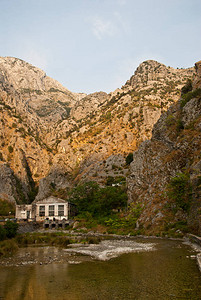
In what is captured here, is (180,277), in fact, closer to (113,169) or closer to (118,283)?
(118,283)

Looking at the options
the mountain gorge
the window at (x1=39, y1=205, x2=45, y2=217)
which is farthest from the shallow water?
the window at (x1=39, y1=205, x2=45, y2=217)

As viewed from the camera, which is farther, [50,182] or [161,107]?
[161,107]

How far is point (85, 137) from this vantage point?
120625 mm

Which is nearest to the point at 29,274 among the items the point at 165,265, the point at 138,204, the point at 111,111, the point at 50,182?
the point at 165,265

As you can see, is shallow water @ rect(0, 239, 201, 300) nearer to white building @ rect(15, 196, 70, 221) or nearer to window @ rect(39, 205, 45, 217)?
white building @ rect(15, 196, 70, 221)

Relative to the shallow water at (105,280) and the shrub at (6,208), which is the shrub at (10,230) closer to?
the shallow water at (105,280)

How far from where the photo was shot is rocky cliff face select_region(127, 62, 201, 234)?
3517 cm

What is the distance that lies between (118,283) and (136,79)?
6071 inches

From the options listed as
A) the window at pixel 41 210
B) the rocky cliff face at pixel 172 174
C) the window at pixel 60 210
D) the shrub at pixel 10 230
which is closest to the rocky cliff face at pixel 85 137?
the window at pixel 60 210

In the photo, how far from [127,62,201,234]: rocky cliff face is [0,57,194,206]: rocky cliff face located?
25713 millimetres

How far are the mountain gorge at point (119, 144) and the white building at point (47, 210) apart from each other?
15628 mm

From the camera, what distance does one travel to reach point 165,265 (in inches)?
645

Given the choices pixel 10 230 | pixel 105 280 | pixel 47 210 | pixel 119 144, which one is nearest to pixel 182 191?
pixel 105 280

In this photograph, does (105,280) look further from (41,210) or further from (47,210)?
(41,210)
